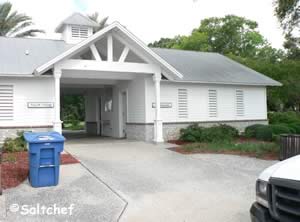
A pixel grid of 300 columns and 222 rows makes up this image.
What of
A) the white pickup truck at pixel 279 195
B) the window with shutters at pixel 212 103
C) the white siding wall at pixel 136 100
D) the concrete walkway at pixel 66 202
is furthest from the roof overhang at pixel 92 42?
the white pickup truck at pixel 279 195

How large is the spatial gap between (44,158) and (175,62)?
1350 centimetres

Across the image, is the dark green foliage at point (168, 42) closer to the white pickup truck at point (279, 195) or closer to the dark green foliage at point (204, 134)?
the dark green foliage at point (204, 134)

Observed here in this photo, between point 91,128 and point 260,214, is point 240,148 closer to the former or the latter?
point 260,214

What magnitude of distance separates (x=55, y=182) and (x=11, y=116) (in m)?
7.65

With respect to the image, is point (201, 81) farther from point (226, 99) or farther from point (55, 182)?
point (55, 182)

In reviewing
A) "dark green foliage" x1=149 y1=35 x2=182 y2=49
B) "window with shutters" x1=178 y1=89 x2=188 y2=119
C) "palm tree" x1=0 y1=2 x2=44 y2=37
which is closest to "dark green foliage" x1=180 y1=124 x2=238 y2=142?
"window with shutters" x1=178 y1=89 x2=188 y2=119

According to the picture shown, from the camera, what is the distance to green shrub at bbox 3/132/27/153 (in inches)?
511

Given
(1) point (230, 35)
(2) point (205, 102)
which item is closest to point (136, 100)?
(2) point (205, 102)

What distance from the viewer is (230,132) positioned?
17578 millimetres

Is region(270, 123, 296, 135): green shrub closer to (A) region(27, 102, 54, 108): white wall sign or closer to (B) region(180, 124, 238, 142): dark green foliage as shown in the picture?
(B) region(180, 124, 238, 142): dark green foliage

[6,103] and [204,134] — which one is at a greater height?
[6,103]

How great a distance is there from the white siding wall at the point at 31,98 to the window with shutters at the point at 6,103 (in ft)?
0.50

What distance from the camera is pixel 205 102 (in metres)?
18.3

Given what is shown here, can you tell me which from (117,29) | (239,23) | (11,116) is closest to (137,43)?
(117,29)
